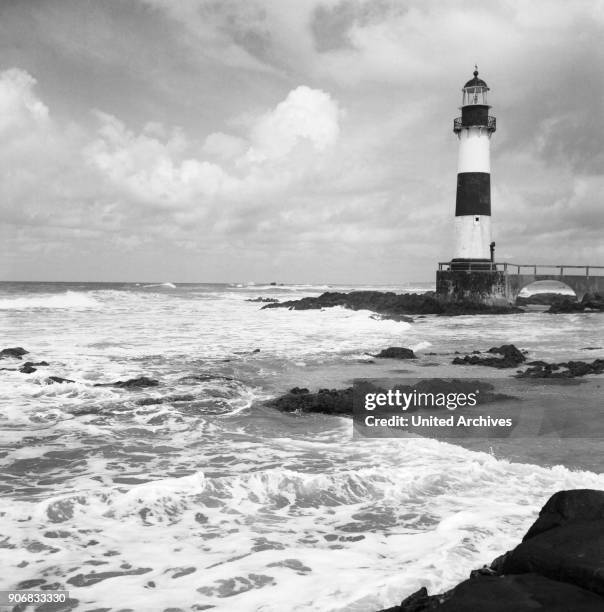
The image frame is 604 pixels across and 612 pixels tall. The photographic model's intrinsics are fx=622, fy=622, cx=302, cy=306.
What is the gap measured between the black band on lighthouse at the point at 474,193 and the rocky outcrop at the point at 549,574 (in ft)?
80.1

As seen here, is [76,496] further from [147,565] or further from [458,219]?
[458,219]

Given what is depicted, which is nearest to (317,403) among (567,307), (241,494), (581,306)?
(241,494)

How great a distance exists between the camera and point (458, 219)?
26.6 meters

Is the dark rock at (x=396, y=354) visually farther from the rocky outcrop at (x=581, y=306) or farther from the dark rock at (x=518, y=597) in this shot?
the rocky outcrop at (x=581, y=306)

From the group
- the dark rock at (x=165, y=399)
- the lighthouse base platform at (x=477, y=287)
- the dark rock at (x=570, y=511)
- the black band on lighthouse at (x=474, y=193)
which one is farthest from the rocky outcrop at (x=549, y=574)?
the lighthouse base platform at (x=477, y=287)

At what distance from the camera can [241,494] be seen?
183 inches

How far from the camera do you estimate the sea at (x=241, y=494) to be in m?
3.29

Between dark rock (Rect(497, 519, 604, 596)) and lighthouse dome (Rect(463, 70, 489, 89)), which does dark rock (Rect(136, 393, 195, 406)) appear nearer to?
dark rock (Rect(497, 519, 604, 596))

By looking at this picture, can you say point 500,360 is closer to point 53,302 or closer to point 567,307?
point 567,307

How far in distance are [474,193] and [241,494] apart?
23.7 m

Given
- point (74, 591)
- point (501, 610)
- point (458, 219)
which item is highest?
point (458, 219)

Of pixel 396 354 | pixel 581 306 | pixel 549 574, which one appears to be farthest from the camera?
pixel 581 306

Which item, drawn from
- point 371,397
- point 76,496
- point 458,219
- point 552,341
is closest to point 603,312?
point 458,219

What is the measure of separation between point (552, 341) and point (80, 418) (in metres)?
13.6
